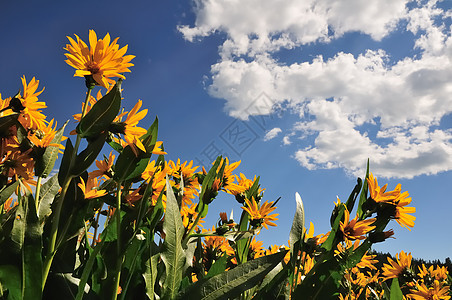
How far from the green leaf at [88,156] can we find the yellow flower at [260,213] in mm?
1011

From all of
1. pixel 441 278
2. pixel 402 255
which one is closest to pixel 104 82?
pixel 402 255

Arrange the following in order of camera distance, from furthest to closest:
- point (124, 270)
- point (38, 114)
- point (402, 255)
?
point (402, 255) → point (38, 114) → point (124, 270)

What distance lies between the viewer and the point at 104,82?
100cm

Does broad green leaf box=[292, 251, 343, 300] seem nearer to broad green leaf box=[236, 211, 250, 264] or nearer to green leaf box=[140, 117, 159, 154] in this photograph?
broad green leaf box=[236, 211, 250, 264]

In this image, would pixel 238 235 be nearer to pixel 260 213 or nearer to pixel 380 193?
pixel 260 213

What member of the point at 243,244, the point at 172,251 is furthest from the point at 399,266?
the point at 172,251

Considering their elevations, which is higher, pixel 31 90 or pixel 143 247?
pixel 31 90

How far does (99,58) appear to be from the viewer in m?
1.01

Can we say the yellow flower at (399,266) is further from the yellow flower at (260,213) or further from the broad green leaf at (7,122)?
the broad green leaf at (7,122)

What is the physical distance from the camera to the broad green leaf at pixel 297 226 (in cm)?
139

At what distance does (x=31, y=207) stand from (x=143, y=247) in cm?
46

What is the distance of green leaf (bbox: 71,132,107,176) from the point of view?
91cm

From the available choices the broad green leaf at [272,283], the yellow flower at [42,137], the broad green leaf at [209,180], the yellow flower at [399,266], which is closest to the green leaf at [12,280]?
the yellow flower at [42,137]

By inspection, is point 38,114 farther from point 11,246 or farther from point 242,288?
point 242,288
